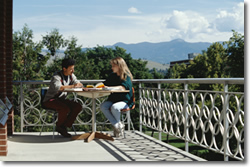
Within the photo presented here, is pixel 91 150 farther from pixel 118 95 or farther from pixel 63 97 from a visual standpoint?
pixel 63 97

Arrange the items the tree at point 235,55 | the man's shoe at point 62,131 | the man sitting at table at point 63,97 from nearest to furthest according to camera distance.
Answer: the man sitting at table at point 63,97, the man's shoe at point 62,131, the tree at point 235,55

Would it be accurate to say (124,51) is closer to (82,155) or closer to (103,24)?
(103,24)

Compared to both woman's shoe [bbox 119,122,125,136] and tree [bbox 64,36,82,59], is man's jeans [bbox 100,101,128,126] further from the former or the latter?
tree [bbox 64,36,82,59]

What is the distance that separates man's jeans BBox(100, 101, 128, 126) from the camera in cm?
583

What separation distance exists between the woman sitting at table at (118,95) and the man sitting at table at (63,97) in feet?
1.69

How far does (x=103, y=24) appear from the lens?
72625mm

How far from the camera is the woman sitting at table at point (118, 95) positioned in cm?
585

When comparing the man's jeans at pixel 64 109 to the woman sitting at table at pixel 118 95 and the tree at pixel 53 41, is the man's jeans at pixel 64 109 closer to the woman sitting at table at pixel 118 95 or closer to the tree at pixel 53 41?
the woman sitting at table at pixel 118 95

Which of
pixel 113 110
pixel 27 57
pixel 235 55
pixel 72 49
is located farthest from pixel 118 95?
pixel 235 55

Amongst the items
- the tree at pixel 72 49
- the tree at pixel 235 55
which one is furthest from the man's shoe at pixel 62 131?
the tree at pixel 235 55

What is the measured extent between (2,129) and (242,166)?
8.92 feet

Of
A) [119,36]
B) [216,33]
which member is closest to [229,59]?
[119,36]

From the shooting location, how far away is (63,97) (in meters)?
6.16

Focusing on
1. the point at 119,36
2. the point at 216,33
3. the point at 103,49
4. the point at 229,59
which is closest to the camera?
the point at 229,59
